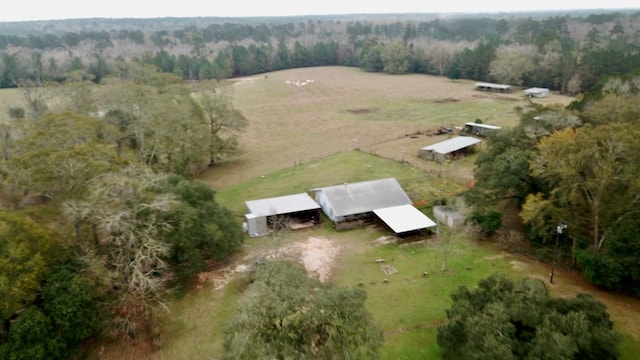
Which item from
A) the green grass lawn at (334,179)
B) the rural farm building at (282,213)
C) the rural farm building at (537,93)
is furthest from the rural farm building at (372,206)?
the rural farm building at (537,93)

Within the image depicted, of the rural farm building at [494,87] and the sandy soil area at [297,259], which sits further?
the rural farm building at [494,87]

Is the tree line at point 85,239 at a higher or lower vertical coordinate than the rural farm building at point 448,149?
higher

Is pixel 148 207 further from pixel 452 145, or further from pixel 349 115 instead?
pixel 349 115

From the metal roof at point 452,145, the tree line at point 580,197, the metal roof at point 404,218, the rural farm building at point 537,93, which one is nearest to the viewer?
the tree line at point 580,197

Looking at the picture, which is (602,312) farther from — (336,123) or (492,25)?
(492,25)

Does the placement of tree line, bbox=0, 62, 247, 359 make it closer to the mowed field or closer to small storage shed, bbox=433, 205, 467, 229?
small storage shed, bbox=433, 205, 467, 229

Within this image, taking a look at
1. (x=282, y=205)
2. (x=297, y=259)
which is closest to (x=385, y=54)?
(x=282, y=205)

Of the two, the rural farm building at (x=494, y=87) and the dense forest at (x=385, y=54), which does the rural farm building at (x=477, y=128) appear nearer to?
the rural farm building at (x=494, y=87)
